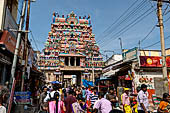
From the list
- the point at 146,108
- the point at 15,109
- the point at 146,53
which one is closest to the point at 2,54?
the point at 15,109

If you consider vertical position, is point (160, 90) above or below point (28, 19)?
below

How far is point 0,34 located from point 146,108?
26.3 ft

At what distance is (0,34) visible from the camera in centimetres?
798

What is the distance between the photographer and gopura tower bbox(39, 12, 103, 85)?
33656mm

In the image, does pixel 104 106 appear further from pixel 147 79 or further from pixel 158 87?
pixel 158 87

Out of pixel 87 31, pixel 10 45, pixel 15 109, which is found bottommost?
pixel 15 109

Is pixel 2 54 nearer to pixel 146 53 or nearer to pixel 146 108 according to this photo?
pixel 146 108

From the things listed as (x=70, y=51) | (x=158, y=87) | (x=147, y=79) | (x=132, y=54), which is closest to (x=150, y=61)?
(x=147, y=79)

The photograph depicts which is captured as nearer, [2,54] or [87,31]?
[2,54]

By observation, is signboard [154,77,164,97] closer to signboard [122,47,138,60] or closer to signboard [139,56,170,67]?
signboard [139,56,170,67]

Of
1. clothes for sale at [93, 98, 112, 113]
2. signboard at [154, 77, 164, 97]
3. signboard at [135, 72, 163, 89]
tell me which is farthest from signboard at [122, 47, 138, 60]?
clothes for sale at [93, 98, 112, 113]

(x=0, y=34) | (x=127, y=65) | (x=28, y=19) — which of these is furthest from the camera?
(x=127, y=65)

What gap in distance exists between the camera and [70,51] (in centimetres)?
3534

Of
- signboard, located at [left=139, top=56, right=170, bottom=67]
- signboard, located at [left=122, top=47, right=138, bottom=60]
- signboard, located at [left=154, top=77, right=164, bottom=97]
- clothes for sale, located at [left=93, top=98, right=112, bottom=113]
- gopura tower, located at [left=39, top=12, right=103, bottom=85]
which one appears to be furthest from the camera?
gopura tower, located at [left=39, top=12, right=103, bottom=85]
